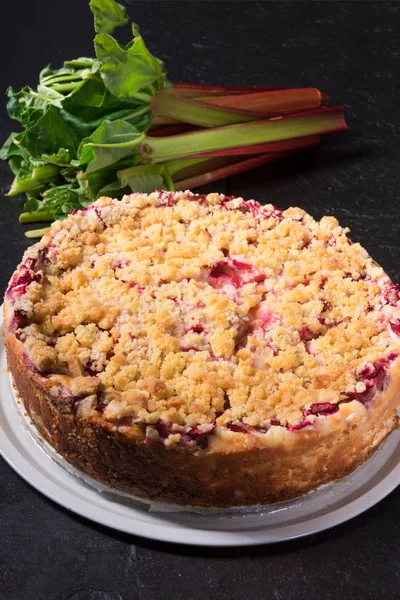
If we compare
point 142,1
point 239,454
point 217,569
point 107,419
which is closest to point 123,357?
point 107,419

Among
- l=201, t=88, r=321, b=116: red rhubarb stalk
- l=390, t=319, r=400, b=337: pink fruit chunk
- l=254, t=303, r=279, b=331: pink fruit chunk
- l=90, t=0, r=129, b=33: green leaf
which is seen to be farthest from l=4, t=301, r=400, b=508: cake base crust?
l=201, t=88, r=321, b=116: red rhubarb stalk

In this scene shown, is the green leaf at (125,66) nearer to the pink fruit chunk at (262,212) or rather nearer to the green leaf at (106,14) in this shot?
the green leaf at (106,14)

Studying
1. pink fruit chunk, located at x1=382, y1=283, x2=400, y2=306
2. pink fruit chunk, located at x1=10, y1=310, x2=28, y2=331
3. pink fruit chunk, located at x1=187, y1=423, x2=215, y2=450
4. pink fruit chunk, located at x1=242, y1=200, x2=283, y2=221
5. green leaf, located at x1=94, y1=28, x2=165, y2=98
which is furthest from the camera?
green leaf, located at x1=94, y1=28, x2=165, y2=98

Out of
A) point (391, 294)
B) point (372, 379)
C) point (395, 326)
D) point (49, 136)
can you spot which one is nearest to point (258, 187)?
point (49, 136)

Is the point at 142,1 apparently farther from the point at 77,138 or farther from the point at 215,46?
the point at 77,138

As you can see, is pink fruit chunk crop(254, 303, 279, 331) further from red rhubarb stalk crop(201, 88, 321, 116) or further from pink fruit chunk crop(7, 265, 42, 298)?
red rhubarb stalk crop(201, 88, 321, 116)

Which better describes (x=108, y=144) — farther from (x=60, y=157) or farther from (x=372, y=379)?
(x=372, y=379)
